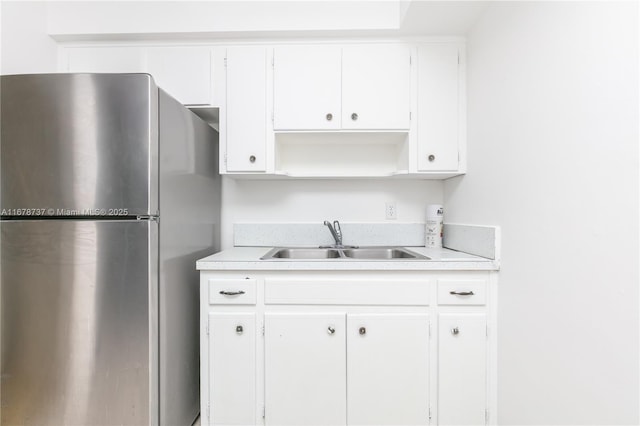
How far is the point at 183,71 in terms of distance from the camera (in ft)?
5.80

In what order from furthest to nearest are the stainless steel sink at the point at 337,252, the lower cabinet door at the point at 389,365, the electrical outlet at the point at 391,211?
the electrical outlet at the point at 391,211 < the stainless steel sink at the point at 337,252 < the lower cabinet door at the point at 389,365

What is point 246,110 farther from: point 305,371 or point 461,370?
point 461,370

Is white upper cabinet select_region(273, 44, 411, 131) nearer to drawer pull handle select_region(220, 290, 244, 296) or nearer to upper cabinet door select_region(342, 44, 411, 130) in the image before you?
upper cabinet door select_region(342, 44, 411, 130)

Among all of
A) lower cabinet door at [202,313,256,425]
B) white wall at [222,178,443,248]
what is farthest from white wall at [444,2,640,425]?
lower cabinet door at [202,313,256,425]

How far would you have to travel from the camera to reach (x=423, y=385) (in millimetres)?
1406

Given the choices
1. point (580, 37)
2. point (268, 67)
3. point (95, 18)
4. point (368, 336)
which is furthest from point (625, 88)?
point (95, 18)

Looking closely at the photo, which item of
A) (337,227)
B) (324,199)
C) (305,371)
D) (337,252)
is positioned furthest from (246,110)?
(305,371)

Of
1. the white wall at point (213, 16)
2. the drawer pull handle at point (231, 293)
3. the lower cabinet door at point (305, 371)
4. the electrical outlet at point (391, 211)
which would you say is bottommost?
the lower cabinet door at point (305, 371)

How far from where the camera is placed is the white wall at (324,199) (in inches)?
81.3

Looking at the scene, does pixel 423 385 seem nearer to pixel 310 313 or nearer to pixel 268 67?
pixel 310 313

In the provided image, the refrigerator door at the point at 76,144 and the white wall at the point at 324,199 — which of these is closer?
the refrigerator door at the point at 76,144

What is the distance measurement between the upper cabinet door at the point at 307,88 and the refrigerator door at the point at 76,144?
747mm

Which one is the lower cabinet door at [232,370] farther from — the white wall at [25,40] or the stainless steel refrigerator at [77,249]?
the white wall at [25,40]

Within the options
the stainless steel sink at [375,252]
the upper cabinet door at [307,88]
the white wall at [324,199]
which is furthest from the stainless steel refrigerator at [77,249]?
the stainless steel sink at [375,252]
